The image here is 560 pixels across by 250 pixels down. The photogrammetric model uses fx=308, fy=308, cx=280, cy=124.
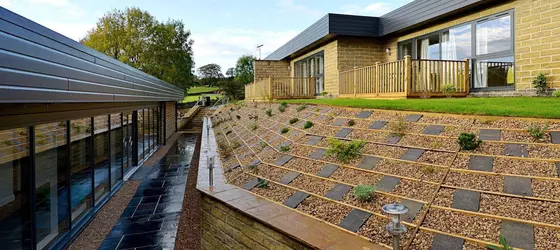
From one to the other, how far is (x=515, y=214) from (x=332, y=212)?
1659mm

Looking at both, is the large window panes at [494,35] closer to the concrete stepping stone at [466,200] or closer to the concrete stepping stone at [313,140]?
the concrete stepping stone at [313,140]

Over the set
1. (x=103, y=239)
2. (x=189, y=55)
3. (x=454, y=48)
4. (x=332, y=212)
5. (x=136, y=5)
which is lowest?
(x=103, y=239)

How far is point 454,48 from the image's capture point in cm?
905

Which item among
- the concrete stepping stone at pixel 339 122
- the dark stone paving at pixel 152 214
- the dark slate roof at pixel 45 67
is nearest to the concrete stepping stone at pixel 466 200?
the concrete stepping stone at pixel 339 122

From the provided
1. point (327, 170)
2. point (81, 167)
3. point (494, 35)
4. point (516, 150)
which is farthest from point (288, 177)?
point (494, 35)

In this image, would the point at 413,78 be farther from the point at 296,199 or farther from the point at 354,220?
the point at 354,220

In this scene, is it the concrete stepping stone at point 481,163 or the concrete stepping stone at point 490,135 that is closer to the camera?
the concrete stepping stone at point 481,163

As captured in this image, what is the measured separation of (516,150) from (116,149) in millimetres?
8546

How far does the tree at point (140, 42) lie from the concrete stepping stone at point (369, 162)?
26560 millimetres

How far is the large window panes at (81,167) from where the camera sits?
5484mm

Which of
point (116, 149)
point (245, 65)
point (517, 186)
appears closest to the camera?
point (517, 186)

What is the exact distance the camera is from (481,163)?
11.0ft

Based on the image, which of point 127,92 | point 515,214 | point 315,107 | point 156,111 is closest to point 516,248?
point 515,214

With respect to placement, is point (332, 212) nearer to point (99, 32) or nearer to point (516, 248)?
point (516, 248)
